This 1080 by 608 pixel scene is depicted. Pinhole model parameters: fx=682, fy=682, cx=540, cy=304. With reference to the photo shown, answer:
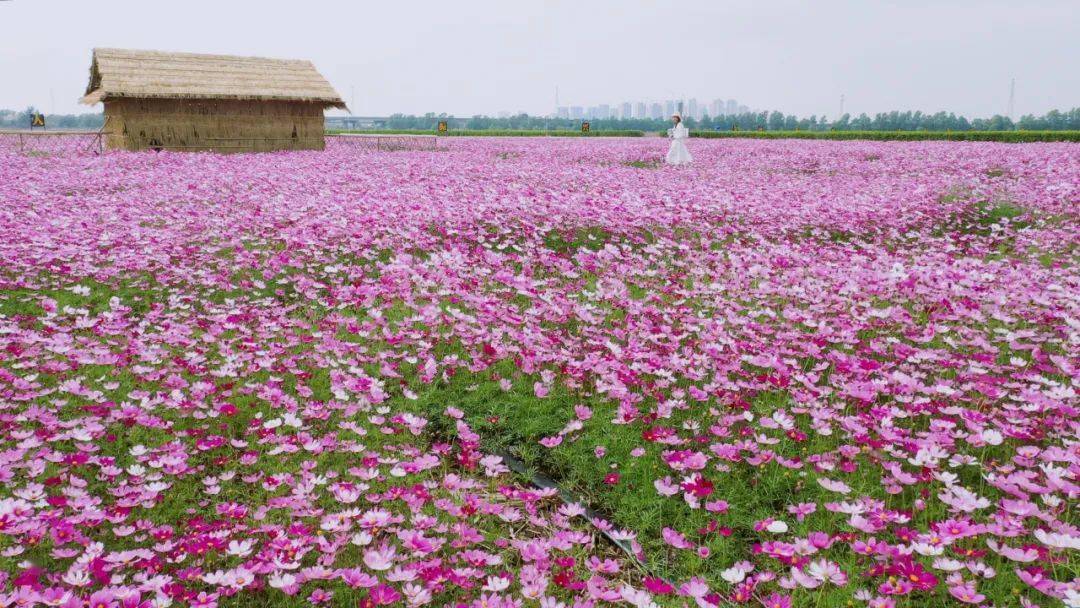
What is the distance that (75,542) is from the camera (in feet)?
11.2

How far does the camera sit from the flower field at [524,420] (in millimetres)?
3215

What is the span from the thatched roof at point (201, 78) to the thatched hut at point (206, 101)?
0.11 ft

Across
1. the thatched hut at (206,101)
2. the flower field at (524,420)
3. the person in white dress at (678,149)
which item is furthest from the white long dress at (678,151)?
the thatched hut at (206,101)

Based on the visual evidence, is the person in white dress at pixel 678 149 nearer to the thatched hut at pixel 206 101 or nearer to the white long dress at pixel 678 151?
the white long dress at pixel 678 151

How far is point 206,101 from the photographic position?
2614 centimetres

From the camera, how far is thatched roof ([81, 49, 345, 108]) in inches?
975

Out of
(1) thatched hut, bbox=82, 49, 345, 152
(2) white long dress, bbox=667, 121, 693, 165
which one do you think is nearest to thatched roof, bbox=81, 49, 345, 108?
(1) thatched hut, bbox=82, 49, 345, 152

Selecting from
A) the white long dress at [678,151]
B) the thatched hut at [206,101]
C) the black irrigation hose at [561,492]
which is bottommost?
the black irrigation hose at [561,492]

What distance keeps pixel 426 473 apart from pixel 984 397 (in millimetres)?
3805

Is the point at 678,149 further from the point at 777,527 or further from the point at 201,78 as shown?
the point at 777,527

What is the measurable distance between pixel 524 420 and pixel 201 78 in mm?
27088

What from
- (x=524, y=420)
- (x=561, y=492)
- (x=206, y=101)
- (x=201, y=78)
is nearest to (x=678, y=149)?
(x=206, y=101)

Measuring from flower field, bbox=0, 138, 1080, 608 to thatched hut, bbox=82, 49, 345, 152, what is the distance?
57.0ft

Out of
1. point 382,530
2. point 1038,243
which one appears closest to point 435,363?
point 382,530
